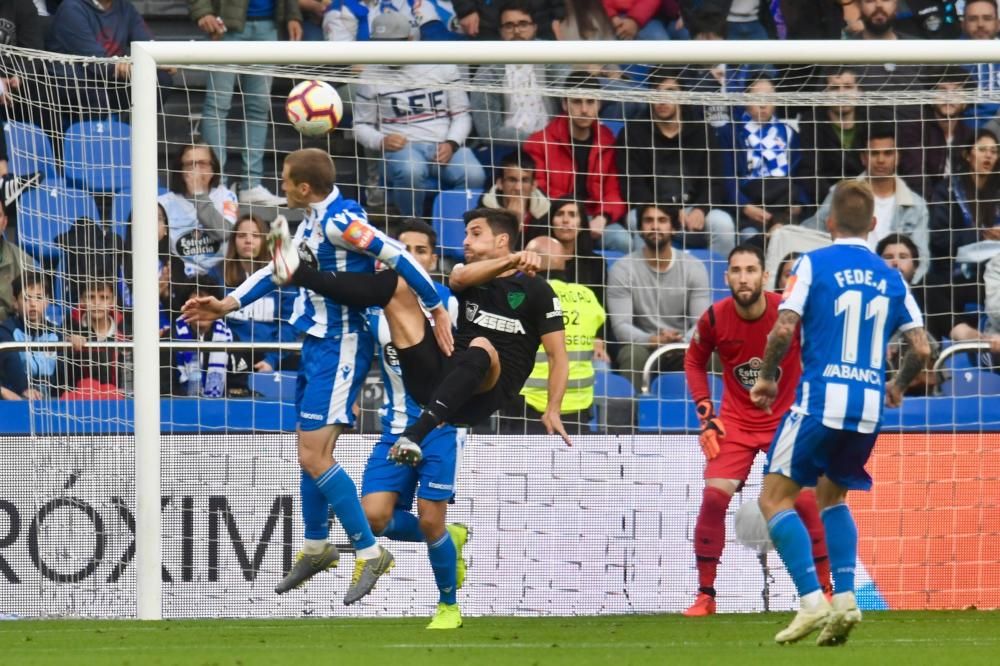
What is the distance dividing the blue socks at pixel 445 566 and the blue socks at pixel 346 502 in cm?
31

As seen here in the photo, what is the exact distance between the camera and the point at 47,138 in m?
9.20

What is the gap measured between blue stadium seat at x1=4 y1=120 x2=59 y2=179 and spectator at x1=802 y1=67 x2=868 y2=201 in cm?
485

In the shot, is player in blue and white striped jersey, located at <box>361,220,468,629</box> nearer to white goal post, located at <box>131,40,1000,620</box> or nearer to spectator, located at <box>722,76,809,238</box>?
white goal post, located at <box>131,40,1000,620</box>

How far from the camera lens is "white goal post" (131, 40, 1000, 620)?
8.02 m

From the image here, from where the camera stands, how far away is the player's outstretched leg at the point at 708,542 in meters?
8.49

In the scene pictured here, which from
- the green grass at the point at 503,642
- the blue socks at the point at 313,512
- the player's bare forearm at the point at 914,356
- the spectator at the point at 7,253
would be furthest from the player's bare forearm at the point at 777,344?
the spectator at the point at 7,253

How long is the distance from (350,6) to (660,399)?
431 cm

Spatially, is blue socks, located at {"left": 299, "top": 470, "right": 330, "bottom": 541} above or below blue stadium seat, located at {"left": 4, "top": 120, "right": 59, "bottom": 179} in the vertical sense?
A: below

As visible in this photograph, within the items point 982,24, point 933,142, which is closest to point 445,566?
point 933,142

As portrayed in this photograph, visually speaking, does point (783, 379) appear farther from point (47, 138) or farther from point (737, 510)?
point (47, 138)

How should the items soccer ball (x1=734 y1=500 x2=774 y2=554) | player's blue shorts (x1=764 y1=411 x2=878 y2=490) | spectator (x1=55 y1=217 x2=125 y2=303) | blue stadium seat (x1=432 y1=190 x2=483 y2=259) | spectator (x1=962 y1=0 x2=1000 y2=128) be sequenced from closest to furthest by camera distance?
player's blue shorts (x1=764 y1=411 x2=878 y2=490) < spectator (x1=55 y1=217 x2=125 y2=303) < soccer ball (x1=734 y1=500 x2=774 y2=554) < blue stadium seat (x1=432 y1=190 x2=483 y2=259) < spectator (x1=962 y1=0 x2=1000 y2=128)

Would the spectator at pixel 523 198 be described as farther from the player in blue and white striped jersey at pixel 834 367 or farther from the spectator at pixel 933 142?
the player in blue and white striped jersey at pixel 834 367

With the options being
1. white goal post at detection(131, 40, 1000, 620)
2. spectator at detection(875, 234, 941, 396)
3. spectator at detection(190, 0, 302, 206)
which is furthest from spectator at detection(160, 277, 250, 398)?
spectator at detection(875, 234, 941, 396)

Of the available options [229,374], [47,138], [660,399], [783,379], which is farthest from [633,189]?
[47,138]
